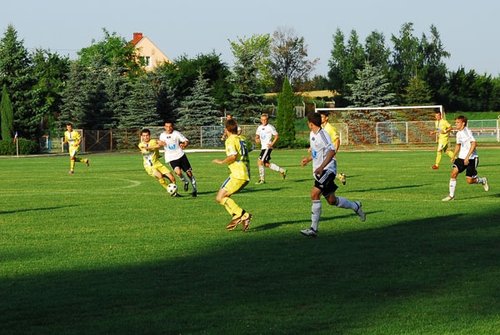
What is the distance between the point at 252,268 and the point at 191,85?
8815cm

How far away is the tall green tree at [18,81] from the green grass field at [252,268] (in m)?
51.9

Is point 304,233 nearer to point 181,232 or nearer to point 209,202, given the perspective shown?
point 181,232

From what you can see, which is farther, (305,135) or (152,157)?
(305,135)

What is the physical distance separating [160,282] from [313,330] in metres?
2.91

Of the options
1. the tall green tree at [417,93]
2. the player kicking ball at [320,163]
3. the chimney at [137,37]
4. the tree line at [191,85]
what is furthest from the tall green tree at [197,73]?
the player kicking ball at [320,163]

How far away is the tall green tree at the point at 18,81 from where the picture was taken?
7206 cm

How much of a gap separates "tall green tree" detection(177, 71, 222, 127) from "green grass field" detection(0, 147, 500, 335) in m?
60.1

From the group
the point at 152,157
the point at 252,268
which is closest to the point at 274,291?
A: the point at 252,268

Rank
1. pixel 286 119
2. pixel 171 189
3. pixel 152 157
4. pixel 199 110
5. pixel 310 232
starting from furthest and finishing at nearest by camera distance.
→ pixel 199 110 < pixel 286 119 < pixel 152 157 < pixel 171 189 < pixel 310 232

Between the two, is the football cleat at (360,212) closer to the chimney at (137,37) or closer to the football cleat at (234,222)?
the football cleat at (234,222)

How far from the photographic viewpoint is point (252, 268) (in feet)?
36.8

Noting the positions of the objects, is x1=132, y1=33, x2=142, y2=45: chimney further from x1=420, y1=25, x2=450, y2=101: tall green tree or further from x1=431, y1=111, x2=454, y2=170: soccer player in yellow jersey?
x1=431, y1=111, x2=454, y2=170: soccer player in yellow jersey

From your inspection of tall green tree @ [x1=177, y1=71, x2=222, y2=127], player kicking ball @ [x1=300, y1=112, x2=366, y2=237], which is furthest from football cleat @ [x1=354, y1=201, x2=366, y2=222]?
tall green tree @ [x1=177, y1=71, x2=222, y2=127]

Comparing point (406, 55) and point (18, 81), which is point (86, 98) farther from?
point (406, 55)
